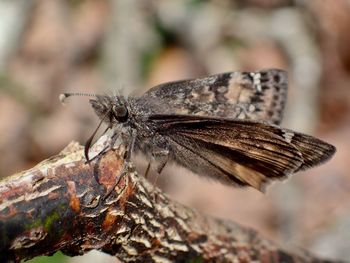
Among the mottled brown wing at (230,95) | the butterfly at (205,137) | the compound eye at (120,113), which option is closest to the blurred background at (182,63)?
the mottled brown wing at (230,95)

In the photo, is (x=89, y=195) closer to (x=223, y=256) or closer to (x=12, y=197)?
(x=12, y=197)

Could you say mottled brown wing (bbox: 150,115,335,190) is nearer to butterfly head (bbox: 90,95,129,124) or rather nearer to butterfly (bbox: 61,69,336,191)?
butterfly (bbox: 61,69,336,191)

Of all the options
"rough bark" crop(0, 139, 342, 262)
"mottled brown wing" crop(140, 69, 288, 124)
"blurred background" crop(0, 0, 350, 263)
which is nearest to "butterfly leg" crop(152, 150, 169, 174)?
"mottled brown wing" crop(140, 69, 288, 124)

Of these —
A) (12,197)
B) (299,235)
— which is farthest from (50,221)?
(299,235)

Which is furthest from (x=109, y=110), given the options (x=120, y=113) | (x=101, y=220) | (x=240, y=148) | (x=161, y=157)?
(x=101, y=220)

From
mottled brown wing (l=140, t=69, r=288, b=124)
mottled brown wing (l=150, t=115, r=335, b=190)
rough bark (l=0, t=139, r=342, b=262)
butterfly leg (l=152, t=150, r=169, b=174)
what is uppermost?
mottled brown wing (l=140, t=69, r=288, b=124)

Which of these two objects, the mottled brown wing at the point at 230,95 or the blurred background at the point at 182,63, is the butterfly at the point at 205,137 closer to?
the mottled brown wing at the point at 230,95
